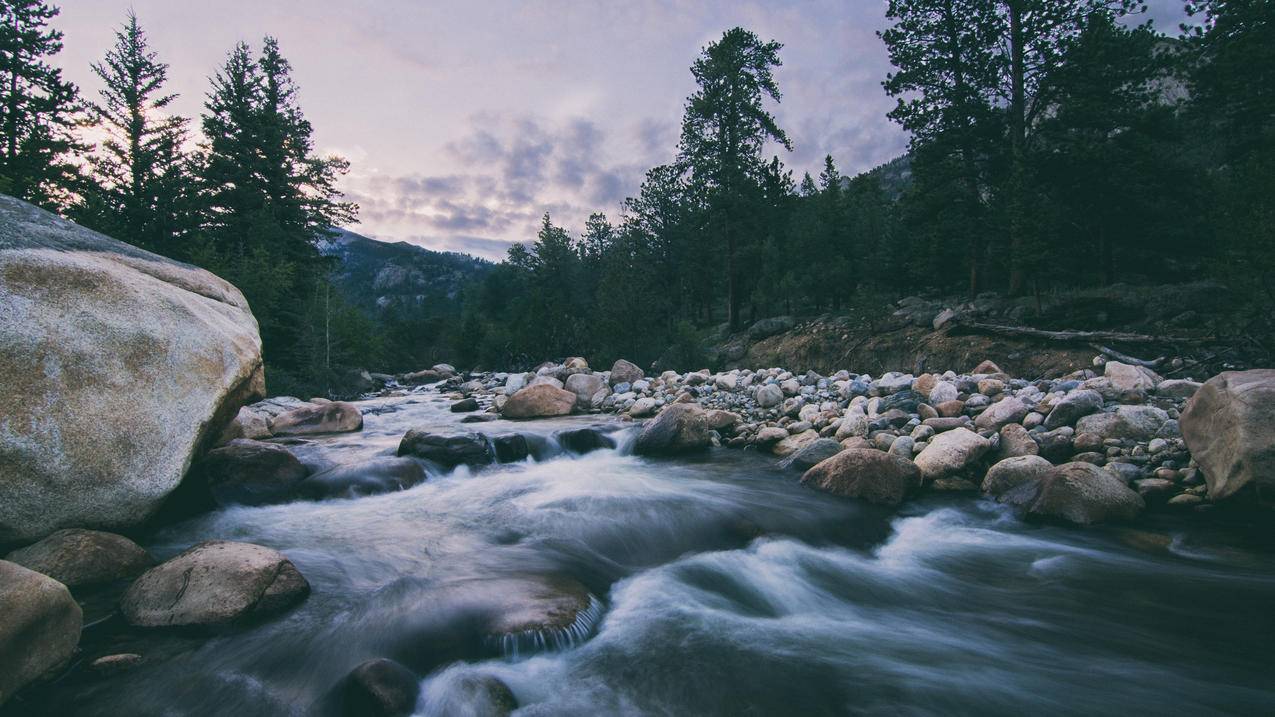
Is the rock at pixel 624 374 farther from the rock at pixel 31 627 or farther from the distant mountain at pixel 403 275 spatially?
the distant mountain at pixel 403 275

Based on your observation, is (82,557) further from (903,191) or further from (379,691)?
(903,191)

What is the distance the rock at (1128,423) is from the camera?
6.32 m

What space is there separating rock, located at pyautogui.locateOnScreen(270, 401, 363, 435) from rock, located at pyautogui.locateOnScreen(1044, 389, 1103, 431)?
12.8 m

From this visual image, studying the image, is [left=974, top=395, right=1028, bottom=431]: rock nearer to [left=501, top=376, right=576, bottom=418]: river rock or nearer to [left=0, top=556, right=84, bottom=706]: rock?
[left=501, top=376, right=576, bottom=418]: river rock

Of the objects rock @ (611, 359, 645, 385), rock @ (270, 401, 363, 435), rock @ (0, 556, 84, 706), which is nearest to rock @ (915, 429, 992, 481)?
rock @ (0, 556, 84, 706)

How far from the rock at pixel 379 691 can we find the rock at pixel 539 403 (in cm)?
1011

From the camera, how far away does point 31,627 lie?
2762 millimetres

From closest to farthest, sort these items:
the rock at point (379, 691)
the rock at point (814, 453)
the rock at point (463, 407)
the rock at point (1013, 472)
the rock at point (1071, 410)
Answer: the rock at point (379, 691) → the rock at point (1013, 472) → the rock at point (1071, 410) → the rock at point (814, 453) → the rock at point (463, 407)

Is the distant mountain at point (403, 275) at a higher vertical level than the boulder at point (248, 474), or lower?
higher

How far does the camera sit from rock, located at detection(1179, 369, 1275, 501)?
4.62 m

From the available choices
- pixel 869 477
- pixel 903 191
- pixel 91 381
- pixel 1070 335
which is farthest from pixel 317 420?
pixel 903 191

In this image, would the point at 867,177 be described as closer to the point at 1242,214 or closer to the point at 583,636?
the point at 1242,214

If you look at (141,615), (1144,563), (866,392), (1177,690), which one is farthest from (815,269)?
(141,615)

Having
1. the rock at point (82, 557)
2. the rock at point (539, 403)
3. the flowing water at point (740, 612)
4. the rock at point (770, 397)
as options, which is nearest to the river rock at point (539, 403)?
the rock at point (539, 403)
